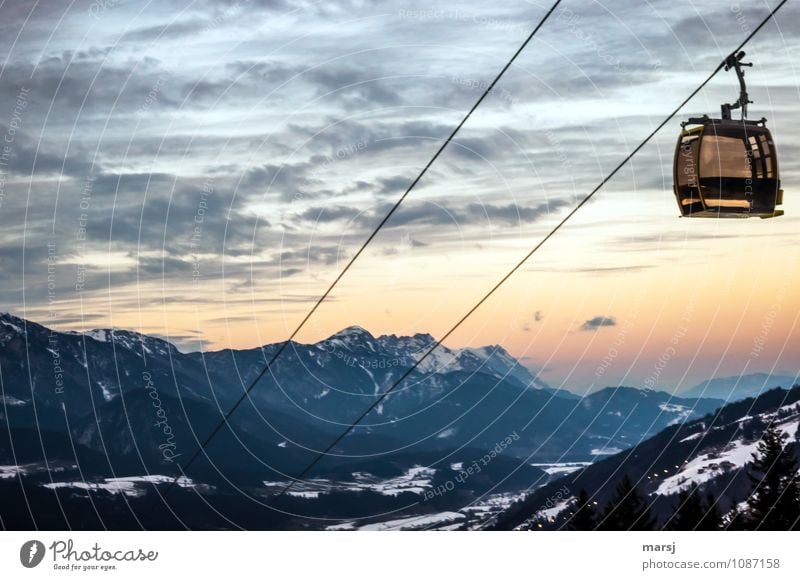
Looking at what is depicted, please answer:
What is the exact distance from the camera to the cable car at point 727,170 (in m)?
28.3

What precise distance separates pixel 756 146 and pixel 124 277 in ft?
413

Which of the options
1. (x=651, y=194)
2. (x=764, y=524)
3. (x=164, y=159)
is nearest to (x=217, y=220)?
(x=164, y=159)

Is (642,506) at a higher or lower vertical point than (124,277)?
lower

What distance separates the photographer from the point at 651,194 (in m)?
167
